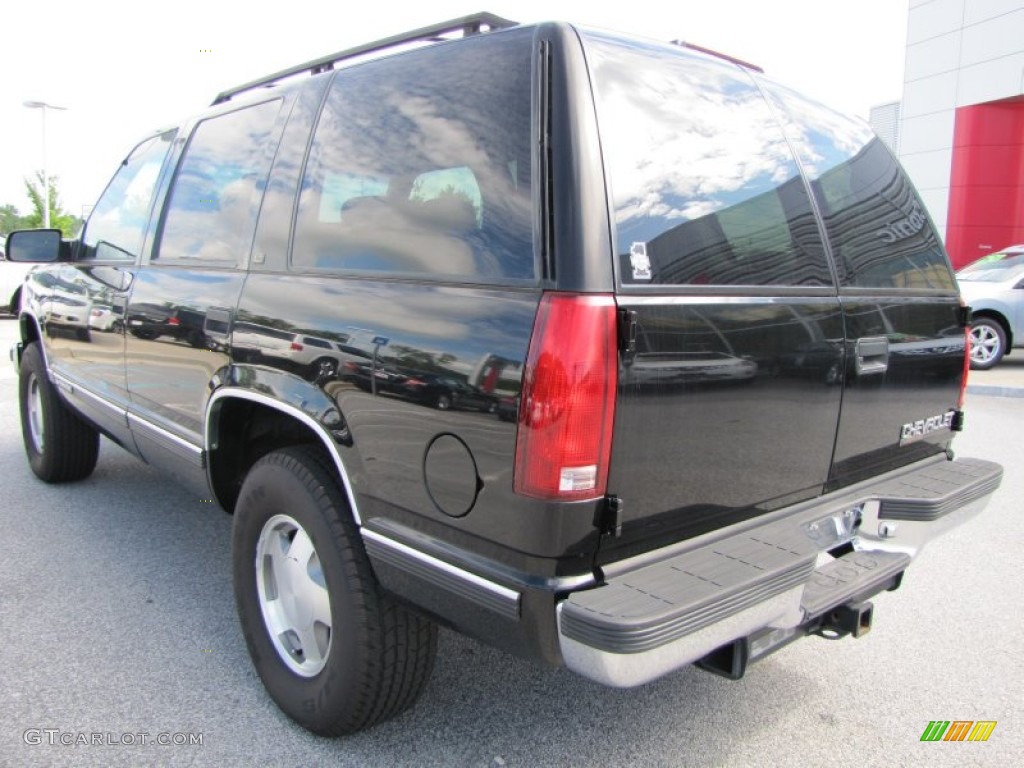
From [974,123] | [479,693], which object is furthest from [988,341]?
[974,123]

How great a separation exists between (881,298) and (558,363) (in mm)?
1422

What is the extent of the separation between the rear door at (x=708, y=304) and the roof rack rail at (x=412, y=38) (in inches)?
13.6

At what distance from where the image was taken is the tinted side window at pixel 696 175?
1.99 metres

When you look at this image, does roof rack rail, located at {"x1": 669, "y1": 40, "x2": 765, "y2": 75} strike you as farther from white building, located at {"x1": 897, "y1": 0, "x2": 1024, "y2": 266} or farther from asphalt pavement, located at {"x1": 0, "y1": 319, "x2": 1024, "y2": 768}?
white building, located at {"x1": 897, "y1": 0, "x2": 1024, "y2": 266}

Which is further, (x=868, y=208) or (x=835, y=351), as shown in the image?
(x=868, y=208)

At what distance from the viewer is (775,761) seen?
8.07ft

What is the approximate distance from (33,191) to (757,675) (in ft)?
122

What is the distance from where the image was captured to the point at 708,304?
207 centimetres

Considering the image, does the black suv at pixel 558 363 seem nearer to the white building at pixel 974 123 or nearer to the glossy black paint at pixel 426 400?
the glossy black paint at pixel 426 400

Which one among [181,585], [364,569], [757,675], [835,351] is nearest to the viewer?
[364,569]

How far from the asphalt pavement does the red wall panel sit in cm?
2128

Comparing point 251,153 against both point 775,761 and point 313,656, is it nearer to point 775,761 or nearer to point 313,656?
point 313,656

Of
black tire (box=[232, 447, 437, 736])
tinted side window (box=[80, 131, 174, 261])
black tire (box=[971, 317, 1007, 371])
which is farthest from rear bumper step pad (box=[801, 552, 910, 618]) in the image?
black tire (box=[971, 317, 1007, 371])

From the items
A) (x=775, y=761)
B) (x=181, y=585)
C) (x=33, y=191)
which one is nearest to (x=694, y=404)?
(x=775, y=761)
